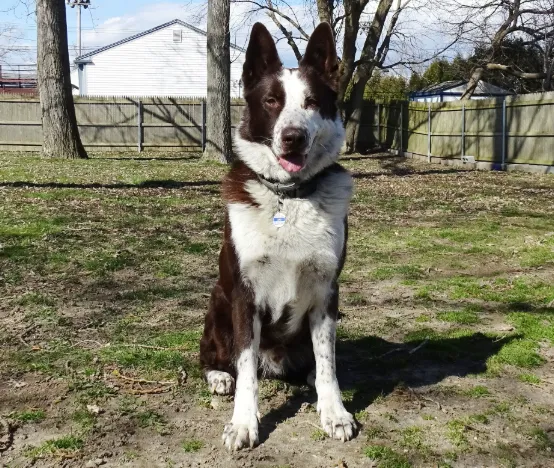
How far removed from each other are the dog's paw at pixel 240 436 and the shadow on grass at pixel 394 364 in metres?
0.20

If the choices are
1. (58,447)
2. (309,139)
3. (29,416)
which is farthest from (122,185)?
(58,447)

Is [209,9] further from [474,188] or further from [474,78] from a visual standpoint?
[474,78]

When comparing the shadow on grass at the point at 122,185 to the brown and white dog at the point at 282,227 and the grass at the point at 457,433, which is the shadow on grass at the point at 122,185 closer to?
the brown and white dog at the point at 282,227

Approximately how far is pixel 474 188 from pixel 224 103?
744 centimetres

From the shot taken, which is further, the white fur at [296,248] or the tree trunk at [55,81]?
the tree trunk at [55,81]

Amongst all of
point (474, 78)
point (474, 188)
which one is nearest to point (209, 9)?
point (474, 188)

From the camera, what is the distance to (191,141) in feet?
79.9

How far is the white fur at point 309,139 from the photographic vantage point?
3.20 meters

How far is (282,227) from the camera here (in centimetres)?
321

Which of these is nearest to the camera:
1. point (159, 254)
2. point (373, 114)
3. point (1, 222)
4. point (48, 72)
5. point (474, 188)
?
point (159, 254)

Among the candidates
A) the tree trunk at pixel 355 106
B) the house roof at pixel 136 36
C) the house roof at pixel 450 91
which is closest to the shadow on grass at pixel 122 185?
the tree trunk at pixel 355 106

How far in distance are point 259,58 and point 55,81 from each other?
1486 centimetres

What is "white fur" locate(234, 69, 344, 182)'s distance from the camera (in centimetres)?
320

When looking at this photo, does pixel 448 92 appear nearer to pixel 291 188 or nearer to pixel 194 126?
pixel 194 126
